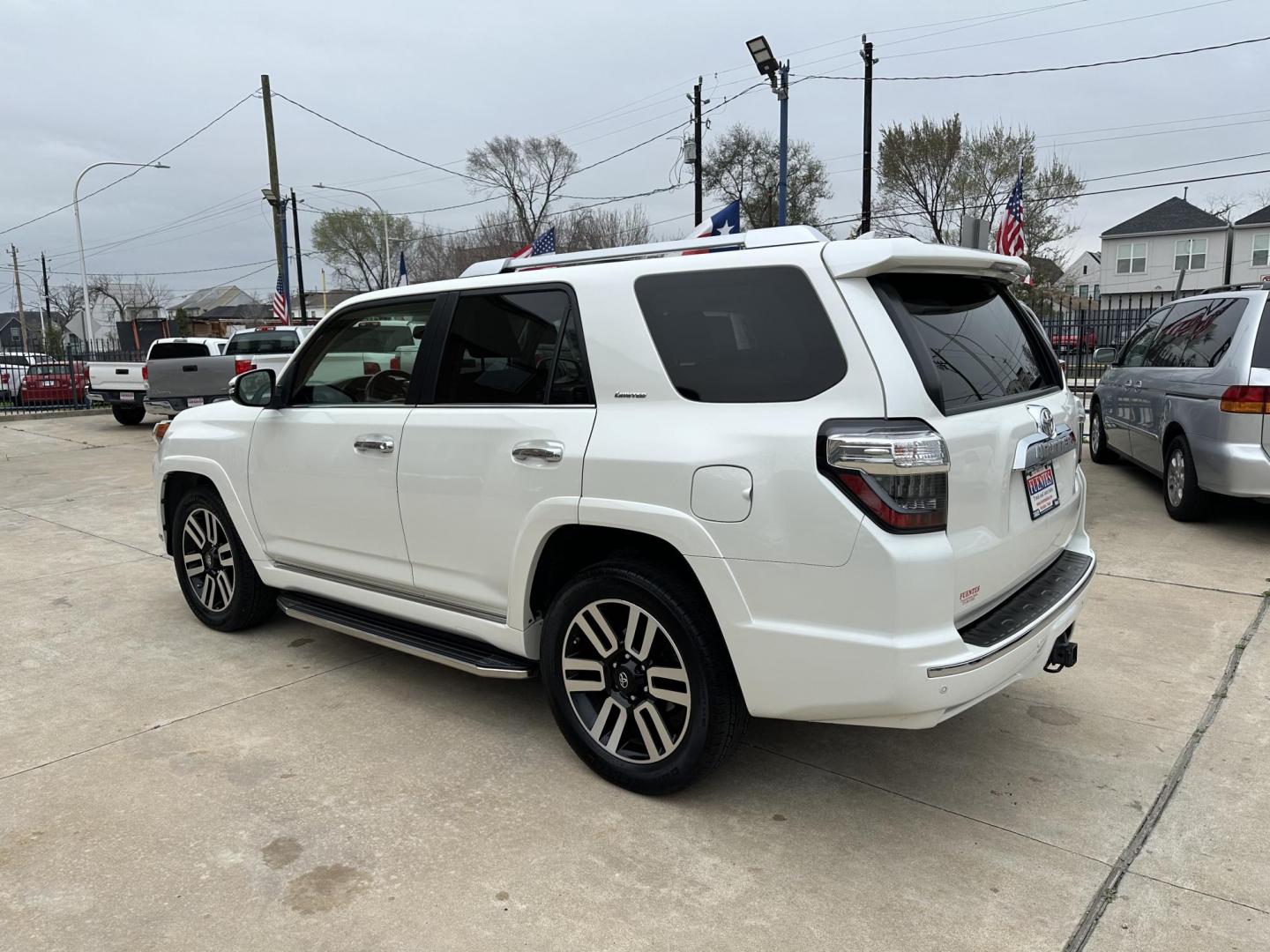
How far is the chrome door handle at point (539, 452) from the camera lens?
318 cm

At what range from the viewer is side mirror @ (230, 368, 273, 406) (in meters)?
4.48

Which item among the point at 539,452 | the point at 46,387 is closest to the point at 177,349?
the point at 46,387

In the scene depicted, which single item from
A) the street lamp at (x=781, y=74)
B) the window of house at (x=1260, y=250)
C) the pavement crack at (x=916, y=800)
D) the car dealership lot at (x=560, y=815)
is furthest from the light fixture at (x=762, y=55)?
the window of house at (x=1260, y=250)

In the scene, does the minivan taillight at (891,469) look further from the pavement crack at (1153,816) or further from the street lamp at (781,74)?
the street lamp at (781,74)

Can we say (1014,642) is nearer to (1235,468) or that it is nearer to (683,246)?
(683,246)

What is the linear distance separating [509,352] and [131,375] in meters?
15.7

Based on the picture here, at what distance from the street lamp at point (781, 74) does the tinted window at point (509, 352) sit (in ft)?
53.9

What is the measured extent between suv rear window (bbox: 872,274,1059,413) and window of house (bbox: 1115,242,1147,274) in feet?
179

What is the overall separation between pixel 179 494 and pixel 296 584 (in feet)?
4.38

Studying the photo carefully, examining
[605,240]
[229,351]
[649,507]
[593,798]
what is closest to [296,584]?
[593,798]

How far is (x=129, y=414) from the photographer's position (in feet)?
57.2

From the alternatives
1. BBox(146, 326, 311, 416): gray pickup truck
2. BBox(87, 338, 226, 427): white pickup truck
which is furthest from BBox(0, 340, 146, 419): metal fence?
BBox(146, 326, 311, 416): gray pickup truck

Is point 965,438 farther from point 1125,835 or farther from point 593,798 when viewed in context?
point 593,798

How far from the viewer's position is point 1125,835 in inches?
115
